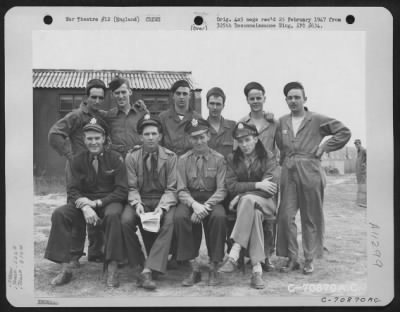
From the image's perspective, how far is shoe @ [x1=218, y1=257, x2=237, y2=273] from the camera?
2.91 metres

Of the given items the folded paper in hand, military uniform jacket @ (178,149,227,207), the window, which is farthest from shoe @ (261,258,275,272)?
the window

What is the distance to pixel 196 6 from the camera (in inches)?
120

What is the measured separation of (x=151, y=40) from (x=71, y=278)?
180 cm

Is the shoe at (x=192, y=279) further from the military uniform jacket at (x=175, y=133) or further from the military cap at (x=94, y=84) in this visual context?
the military cap at (x=94, y=84)

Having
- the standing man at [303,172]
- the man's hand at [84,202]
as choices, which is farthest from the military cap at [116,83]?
the standing man at [303,172]

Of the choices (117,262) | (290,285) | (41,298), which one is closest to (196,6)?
(117,262)

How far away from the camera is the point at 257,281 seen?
2963 mm

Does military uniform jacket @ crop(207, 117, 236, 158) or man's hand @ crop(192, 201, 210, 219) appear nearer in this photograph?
man's hand @ crop(192, 201, 210, 219)

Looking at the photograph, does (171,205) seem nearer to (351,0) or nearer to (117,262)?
(117,262)

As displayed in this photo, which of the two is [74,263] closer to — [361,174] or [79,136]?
[79,136]

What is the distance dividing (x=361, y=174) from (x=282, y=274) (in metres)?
0.93

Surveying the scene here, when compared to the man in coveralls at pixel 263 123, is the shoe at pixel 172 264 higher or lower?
lower

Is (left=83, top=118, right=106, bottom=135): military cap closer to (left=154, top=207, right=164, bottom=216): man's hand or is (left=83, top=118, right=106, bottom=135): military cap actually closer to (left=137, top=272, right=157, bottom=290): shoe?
(left=154, top=207, right=164, bottom=216): man's hand

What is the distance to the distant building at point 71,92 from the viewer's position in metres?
3.02
